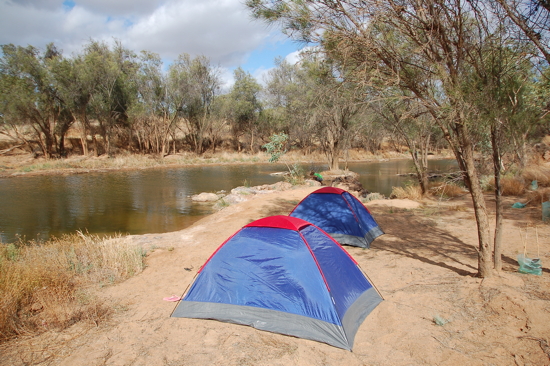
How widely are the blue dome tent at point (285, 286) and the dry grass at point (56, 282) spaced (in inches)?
59.6

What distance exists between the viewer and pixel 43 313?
450cm

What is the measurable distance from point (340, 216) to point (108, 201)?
12936mm

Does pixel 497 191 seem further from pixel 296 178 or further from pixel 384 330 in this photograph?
pixel 296 178

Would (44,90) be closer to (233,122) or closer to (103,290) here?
(233,122)

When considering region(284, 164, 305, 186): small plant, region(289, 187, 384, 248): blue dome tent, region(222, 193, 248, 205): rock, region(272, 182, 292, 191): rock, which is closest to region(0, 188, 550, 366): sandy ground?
region(289, 187, 384, 248): blue dome tent

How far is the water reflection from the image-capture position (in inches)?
468

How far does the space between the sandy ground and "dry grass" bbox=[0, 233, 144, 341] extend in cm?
24

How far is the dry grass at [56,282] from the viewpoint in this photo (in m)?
4.26

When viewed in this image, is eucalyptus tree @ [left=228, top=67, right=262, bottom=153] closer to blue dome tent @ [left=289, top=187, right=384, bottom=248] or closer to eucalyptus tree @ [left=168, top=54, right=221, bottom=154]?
eucalyptus tree @ [left=168, top=54, right=221, bottom=154]

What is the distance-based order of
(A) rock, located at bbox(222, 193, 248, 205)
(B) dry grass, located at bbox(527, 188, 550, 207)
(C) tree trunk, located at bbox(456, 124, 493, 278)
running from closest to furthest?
(C) tree trunk, located at bbox(456, 124, 493, 278) < (B) dry grass, located at bbox(527, 188, 550, 207) < (A) rock, located at bbox(222, 193, 248, 205)

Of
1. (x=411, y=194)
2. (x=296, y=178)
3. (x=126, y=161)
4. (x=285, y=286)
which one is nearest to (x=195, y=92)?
(x=126, y=161)

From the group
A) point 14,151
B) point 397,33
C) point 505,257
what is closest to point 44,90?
point 14,151

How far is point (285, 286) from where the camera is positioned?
4.52m

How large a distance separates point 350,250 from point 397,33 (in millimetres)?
4560
